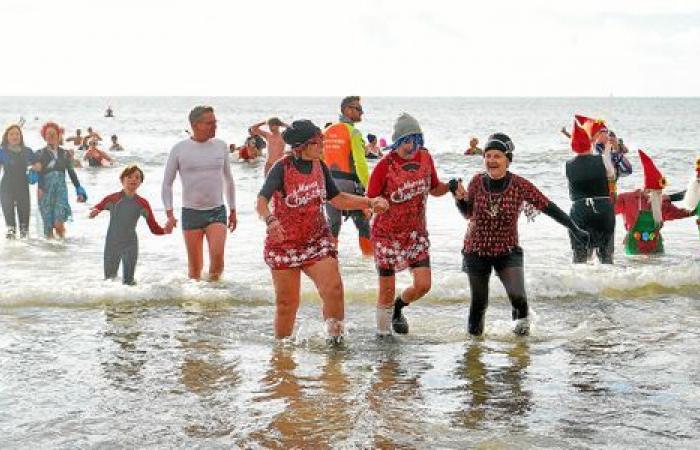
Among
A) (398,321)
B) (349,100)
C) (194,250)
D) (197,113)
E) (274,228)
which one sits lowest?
(398,321)

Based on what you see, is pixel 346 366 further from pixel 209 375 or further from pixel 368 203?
pixel 368 203

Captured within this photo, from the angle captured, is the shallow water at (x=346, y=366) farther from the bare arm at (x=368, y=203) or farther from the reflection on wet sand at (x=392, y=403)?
the bare arm at (x=368, y=203)

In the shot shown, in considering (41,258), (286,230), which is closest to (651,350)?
(286,230)

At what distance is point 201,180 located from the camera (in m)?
9.69

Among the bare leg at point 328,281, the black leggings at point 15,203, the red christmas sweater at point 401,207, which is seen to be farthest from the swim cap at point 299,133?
the black leggings at point 15,203

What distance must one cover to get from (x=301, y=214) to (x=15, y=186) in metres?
8.52

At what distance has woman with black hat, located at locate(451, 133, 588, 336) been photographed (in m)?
7.46

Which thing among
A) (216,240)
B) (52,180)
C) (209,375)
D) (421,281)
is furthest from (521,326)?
(52,180)

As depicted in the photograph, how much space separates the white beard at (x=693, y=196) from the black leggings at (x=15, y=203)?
9.29m

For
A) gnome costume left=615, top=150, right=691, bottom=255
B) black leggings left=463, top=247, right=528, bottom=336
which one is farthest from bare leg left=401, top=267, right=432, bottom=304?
gnome costume left=615, top=150, right=691, bottom=255

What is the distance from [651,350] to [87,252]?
28.7 feet

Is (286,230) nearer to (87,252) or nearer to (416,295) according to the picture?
(416,295)

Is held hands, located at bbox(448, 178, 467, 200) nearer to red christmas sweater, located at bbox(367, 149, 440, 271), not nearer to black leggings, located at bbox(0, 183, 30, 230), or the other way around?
red christmas sweater, located at bbox(367, 149, 440, 271)

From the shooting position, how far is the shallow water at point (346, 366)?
5.67 metres
